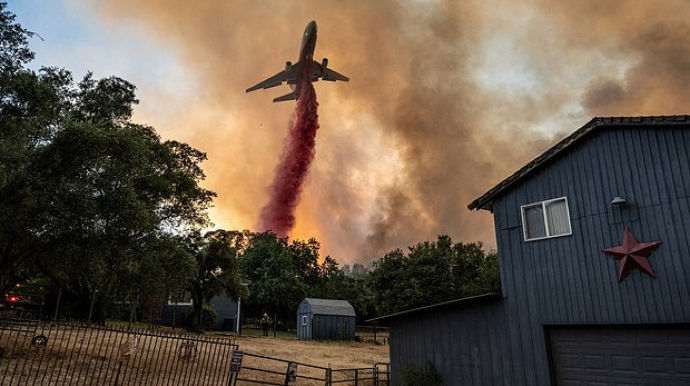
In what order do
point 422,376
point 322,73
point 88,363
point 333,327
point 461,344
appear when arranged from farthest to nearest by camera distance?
1. point 333,327
2. point 322,73
3. point 88,363
4. point 422,376
5. point 461,344

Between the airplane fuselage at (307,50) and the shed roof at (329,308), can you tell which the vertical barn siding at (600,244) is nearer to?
the airplane fuselage at (307,50)

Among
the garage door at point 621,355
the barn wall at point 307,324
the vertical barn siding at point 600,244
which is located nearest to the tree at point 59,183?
the vertical barn siding at point 600,244

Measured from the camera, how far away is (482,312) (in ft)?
45.5

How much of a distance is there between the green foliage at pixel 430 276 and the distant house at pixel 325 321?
15.7 feet

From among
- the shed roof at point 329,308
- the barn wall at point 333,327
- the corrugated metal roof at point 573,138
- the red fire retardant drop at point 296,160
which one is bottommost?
the barn wall at point 333,327

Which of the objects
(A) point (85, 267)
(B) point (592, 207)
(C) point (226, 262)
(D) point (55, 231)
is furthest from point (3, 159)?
(C) point (226, 262)

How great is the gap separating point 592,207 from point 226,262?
34.0 metres

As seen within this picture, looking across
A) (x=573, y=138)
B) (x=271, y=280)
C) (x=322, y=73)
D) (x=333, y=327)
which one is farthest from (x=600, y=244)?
(x=271, y=280)

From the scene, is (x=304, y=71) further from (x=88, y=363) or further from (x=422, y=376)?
(x=422, y=376)

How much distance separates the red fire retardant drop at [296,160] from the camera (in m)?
40.7

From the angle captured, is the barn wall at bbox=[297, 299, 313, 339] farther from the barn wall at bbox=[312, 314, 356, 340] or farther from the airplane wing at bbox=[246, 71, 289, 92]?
the airplane wing at bbox=[246, 71, 289, 92]

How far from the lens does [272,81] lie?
133 ft

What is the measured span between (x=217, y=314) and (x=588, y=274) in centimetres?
4596

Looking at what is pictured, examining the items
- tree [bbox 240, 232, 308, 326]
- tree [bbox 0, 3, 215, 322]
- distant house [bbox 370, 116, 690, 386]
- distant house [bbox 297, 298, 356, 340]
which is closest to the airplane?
tree [bbox 0, 3, 215, 322]
